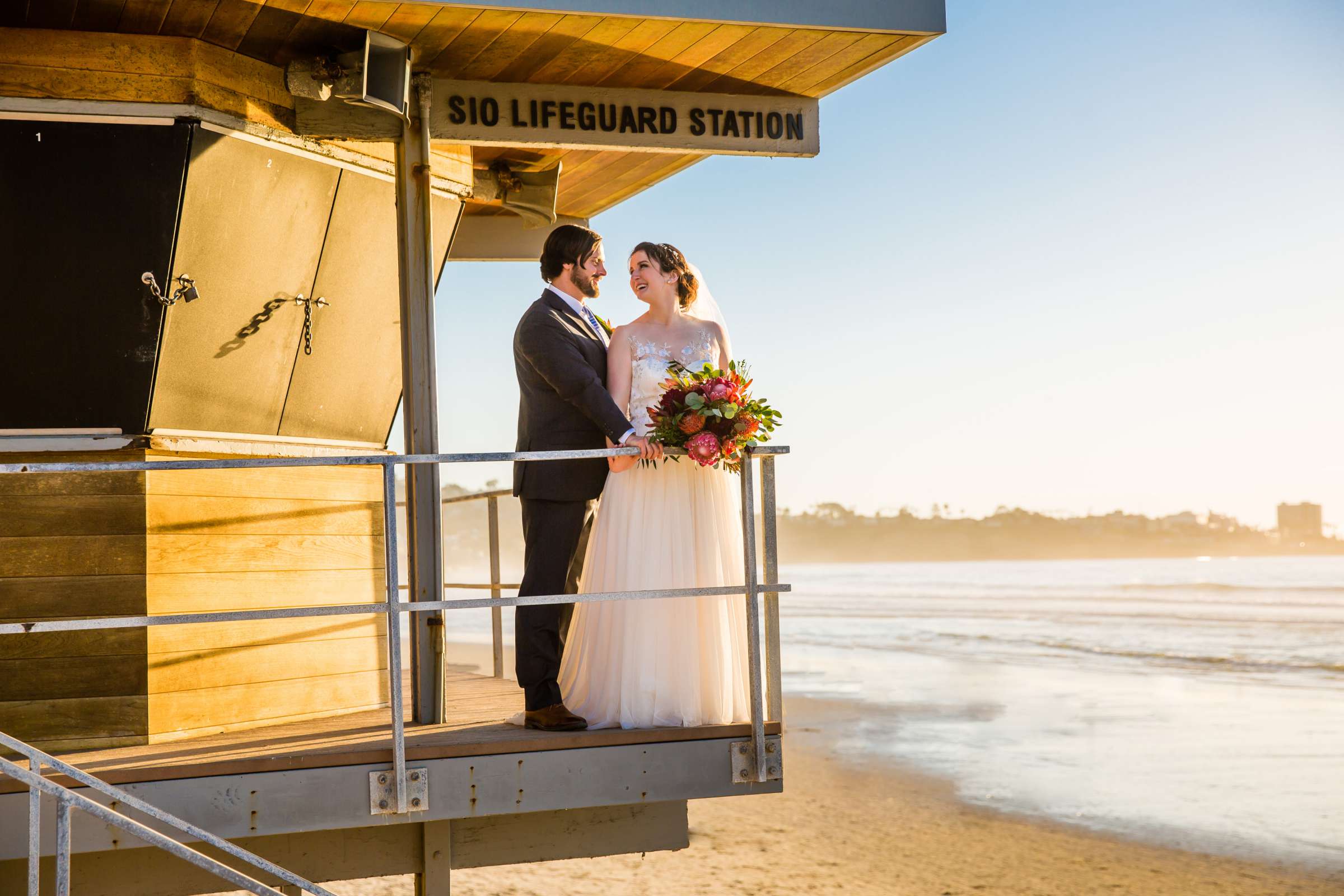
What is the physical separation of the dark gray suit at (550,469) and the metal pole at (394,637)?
0.67m

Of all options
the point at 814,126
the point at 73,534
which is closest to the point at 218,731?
the point at 73,534

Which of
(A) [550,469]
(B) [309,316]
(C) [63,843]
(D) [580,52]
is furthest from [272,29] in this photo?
(C) [63,843]

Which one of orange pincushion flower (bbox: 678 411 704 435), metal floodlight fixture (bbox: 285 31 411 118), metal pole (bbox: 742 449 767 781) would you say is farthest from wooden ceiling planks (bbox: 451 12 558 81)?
metal pole (bbox: 742 449 767 781)

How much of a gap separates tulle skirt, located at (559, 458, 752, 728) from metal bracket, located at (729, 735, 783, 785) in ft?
0.82

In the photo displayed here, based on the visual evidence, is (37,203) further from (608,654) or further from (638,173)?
(638,173)

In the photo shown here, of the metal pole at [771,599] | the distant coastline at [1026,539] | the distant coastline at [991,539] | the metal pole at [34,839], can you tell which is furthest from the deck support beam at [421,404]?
the distant coastline at [1026,539]

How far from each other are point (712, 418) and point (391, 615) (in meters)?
1.32

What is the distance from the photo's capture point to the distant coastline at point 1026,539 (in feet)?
213

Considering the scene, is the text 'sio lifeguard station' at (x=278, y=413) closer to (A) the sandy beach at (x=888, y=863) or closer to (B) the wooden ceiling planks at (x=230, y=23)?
(B) the wooden ceiling planks at (x=230, y=23)

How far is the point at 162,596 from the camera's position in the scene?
17.1 ft

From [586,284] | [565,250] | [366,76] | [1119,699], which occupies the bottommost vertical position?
[1119,699]

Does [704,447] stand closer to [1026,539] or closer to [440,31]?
[440,31]

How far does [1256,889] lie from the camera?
10.7 meters

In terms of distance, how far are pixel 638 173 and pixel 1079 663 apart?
20346 millimetres
